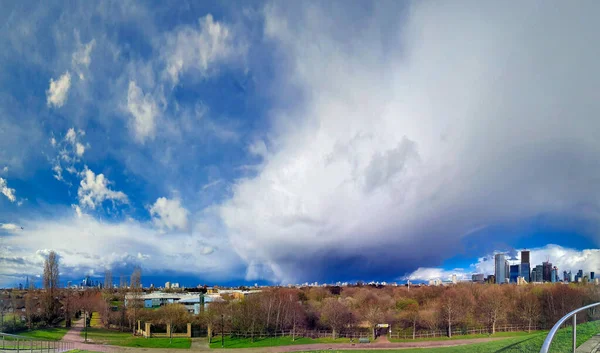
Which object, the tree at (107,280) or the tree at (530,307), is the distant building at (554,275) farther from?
the tree at (107,280)

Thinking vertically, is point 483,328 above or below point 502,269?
below

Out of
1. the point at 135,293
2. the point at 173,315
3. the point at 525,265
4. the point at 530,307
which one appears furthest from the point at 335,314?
the point at 530,307

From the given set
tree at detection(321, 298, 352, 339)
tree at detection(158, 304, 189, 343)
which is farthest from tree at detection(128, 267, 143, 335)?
tree at detection(321, 298, 352, 339)

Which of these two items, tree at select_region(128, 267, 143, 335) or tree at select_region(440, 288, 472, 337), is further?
tree at select_region(440, 288, 472, 337)

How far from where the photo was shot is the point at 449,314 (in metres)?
11.9

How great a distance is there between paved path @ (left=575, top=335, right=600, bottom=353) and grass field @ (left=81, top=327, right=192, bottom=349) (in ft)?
27.6

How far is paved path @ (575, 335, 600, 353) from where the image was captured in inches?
202

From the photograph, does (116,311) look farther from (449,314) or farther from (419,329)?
(449,314)

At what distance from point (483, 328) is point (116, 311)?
1104cm

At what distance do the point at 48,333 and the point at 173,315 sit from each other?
2913 millimetres

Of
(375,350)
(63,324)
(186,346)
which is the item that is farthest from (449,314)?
(63,324)

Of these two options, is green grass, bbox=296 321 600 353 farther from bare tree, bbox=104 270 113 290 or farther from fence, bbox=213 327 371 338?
bare tree, bbox=104 270 113 290

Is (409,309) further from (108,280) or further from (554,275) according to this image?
(108,280)

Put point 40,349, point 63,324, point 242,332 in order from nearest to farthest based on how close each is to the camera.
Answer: point 40,349 → point 63,324 → point 242,332
